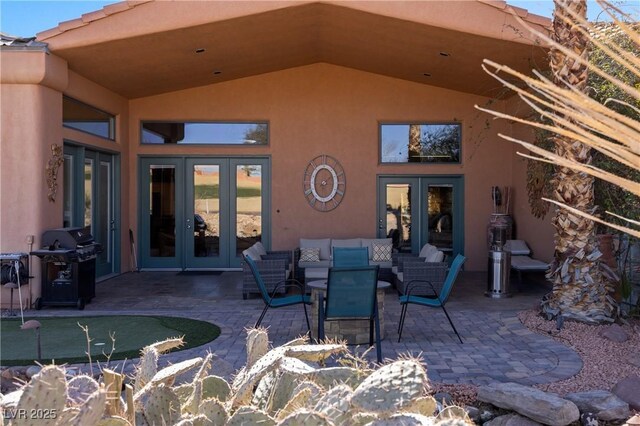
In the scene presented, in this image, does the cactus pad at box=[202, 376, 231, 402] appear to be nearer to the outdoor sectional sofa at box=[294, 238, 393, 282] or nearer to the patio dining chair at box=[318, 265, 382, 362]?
the patio dining chair at box=[318, 265, 382, 362]

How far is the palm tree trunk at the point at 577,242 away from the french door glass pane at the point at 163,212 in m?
8.16

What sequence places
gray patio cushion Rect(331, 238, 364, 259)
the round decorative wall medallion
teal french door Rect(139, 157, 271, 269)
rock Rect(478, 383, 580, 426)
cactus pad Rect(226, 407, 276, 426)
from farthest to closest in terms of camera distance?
teal french door Rect(139, 157, 271, 269) < the round decorative wall medallion < gray patio cushion Rect(331, 238, 364, 259) < rock Rect(478, 383, 580, 426) < cactus pad Rect(226, 407, 276, 426)

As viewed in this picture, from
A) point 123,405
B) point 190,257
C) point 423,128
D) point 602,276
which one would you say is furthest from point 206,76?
point 123,405

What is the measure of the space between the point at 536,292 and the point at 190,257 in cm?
700

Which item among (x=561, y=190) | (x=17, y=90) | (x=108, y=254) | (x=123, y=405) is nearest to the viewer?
(x=123, y=405)

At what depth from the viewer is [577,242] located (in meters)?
6.78

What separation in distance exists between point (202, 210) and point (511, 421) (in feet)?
31.0

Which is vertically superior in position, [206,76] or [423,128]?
[206,76]

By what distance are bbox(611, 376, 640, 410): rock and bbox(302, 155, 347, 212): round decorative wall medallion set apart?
26.8 ft

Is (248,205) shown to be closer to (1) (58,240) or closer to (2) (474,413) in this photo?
(1) (58,240)

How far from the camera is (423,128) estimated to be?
1240 cm

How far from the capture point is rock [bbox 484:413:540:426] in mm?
3875

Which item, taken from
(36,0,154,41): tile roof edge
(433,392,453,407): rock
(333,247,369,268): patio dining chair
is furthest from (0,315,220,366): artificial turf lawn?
(36,0,154,41): tile roof edge

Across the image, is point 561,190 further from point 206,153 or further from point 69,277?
point 206,153
